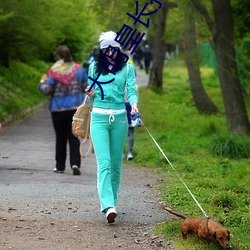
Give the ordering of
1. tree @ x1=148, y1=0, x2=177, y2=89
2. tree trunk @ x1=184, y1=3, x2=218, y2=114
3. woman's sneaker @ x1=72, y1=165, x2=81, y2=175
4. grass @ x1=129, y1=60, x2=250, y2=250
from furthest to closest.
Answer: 1. tree @ x1=148, y1=0, x2=177, y2=89
2. tree trunk @ x1=184, y1=3, x2=218, y2=114
3. woman's sneaker @ x1=72, y1=165, x2=81, y2=175
4. grass @ x1=129, y1=60, x2=250, y2=250

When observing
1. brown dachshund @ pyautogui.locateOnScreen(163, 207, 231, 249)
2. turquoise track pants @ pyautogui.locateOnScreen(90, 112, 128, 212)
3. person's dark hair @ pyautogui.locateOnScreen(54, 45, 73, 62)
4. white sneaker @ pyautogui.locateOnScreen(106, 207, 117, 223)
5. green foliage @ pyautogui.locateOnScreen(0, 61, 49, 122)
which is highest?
person's dark hair @ pyautogui.locateOnScreen(54, 45, 73, 62)

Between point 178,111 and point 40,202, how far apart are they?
16.7 m

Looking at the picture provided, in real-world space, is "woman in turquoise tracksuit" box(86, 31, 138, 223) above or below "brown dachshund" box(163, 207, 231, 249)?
above

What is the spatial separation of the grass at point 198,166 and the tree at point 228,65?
2.52 ft

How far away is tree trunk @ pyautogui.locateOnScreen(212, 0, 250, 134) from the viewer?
16.2m

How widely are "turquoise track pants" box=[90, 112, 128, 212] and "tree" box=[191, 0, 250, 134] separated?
352 inches

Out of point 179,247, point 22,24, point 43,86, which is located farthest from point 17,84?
point 179,247

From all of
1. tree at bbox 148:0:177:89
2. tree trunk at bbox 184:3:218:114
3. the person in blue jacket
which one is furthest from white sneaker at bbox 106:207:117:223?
tree at bbox 148:0:177:89

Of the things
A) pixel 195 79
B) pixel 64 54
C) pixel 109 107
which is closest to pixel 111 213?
pixel 109 107

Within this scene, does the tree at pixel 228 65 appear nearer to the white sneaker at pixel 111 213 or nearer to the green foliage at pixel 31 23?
the green foliage at pixel 31 23

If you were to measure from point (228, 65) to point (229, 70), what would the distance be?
13 cm

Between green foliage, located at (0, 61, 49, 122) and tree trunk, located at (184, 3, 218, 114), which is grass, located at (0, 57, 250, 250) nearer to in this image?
green foliage, located at (0, 61, 49, 122)

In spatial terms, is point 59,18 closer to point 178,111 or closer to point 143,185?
point 178,111

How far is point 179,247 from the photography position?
6359mm
